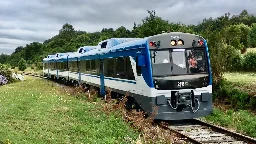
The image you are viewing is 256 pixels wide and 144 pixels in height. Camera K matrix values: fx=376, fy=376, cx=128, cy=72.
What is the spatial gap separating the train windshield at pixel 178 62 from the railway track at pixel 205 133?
5.92ft

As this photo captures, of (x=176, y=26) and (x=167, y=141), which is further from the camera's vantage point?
(x=176, y=26)

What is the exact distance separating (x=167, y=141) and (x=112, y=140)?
1.31 meters

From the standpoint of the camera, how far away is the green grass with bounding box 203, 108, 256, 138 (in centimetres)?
1221

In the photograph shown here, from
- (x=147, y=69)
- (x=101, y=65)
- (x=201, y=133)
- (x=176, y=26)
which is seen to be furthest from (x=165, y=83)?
(x=176, y=26)

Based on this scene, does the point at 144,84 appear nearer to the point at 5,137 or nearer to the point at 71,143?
the point at 71,143

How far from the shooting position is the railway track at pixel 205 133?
407 inches

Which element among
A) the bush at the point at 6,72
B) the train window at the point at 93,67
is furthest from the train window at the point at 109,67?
the bush at the point at 6,72

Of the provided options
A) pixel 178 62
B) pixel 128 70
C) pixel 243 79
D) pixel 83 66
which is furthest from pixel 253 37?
pixel 178 62

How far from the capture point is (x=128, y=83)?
14648mm

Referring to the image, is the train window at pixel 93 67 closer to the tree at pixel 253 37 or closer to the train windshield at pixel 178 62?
the train windshield at pixel 178 62

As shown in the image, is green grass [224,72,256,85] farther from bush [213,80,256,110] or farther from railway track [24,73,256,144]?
railway track [24,73,256,144]

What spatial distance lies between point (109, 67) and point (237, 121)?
678 centimetres

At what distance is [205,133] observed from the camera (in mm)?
11445

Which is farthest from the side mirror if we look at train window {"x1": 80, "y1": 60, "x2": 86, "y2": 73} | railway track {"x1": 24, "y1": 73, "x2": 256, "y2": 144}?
train window {"x1": 80, "y1": 60, "x2": 86, "y2": 73}
